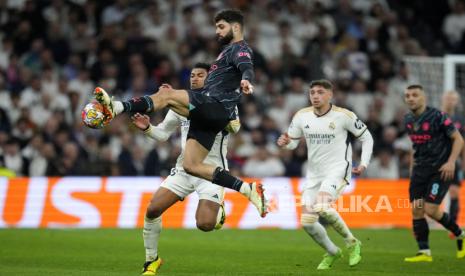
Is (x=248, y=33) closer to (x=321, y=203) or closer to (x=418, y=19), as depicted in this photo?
(x=418, y=19)

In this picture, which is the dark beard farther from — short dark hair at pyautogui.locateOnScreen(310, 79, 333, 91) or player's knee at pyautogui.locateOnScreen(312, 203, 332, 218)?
player's knee at pyautogui.locateOnScreen(312, 203, 332, 218)

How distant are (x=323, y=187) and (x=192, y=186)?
5.81 ft

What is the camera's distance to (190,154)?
1047 cm

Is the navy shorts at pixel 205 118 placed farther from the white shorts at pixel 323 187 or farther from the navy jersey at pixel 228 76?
the white shorts at pixel 323 187

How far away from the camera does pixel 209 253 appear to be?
46.2 ft

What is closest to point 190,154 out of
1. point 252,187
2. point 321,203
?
point 252,187

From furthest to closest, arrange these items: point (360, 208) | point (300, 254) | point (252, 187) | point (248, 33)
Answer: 1. point (248, 33)
2. point (360, 208)
3. point (300, 254)
4. point (252, 187)


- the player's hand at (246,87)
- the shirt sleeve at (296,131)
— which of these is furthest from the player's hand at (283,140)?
the player's hand at (246,87)

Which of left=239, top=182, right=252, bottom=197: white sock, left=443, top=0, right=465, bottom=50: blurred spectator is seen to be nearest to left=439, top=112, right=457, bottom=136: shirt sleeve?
left=239, top=182, right=252, bottom=197: white sock

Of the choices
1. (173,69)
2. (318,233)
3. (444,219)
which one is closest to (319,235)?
(318,233)

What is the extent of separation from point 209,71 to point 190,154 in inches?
41.7

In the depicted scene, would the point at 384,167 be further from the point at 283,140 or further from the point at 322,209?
the point at 322,209

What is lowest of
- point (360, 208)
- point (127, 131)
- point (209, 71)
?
point (360, 208)

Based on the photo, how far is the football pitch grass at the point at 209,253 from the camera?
11.5 meters
